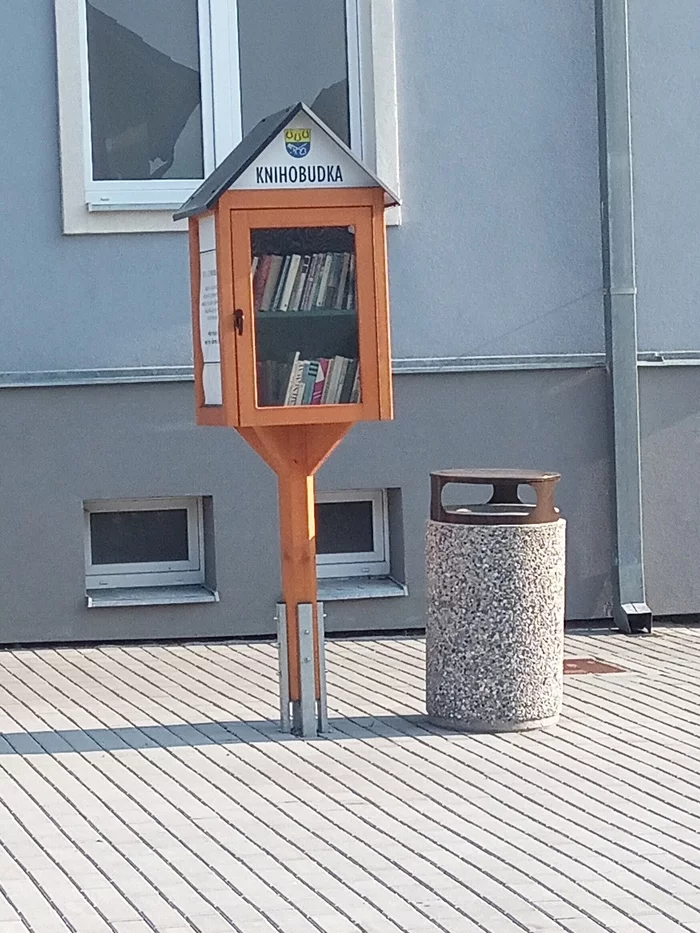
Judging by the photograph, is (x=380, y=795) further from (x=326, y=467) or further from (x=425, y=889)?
(x=326, y=467)

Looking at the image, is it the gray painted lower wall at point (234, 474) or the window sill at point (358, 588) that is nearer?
the gray painted lower wall at point (234, 474)

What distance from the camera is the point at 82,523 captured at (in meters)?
9.55

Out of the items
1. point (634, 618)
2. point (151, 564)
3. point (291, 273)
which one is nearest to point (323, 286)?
point (291, 273)

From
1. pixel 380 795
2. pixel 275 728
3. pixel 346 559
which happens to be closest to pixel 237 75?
pixel 346 559

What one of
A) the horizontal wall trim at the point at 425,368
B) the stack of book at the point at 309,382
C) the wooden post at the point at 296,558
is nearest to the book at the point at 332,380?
the stack of book at the point at 309,382

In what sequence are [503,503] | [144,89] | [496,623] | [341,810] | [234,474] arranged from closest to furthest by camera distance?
[341,810] < [496,623] < [503,503] < [234,474] < [144,89]

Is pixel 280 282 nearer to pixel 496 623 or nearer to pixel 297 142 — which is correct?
pixel 297 142

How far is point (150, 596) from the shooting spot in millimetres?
9727

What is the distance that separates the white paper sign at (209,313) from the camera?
7.02 metres

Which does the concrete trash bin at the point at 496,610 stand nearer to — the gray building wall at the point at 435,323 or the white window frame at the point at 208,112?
the gray building wall at the point at 435,323

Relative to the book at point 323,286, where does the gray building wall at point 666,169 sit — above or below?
above

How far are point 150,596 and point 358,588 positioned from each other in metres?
1.23

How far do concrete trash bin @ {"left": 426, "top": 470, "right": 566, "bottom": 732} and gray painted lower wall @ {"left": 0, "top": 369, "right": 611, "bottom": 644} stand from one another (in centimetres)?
256

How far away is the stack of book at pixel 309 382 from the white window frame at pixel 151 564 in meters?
2.96
